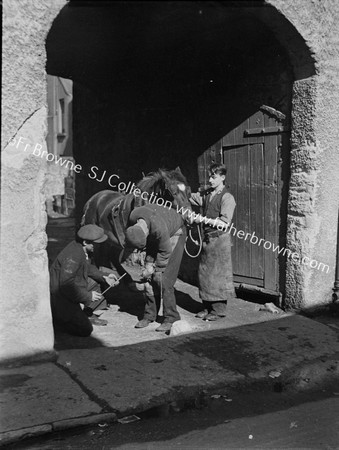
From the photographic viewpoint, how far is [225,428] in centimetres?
348

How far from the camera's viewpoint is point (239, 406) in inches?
151

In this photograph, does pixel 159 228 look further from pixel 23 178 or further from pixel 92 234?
pixel 23 178

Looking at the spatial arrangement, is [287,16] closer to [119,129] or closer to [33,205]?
[33,205]

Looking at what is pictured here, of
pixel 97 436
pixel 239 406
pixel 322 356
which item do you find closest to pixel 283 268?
pixel 322 356

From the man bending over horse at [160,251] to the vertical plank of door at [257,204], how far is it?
1.16 metres

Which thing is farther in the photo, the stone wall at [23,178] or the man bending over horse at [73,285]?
the man bending over horse at [73,285]

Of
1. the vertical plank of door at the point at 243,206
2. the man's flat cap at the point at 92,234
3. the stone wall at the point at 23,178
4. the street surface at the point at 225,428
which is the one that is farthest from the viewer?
the vertical plank of door at the point at 243,206

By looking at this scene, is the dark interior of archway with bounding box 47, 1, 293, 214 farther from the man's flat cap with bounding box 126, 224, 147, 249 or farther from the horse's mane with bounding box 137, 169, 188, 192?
the man's flat cap with bounding box 126, 224, 147, 249

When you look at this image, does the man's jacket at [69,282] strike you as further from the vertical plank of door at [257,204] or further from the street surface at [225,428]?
the vertical plank of door at [257,204]

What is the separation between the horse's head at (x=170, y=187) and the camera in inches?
234

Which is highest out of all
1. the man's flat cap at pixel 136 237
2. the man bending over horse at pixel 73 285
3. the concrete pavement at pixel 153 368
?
the man's flat cap at pixel 136 237

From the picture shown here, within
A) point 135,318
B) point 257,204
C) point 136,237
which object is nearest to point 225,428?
point 136,237

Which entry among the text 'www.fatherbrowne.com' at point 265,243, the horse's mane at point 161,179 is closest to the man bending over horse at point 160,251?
the text 'www.fatherbrowne.com' at point 265,243

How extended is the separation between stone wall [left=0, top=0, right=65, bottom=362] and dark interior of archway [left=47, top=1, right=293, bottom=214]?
124 cm
